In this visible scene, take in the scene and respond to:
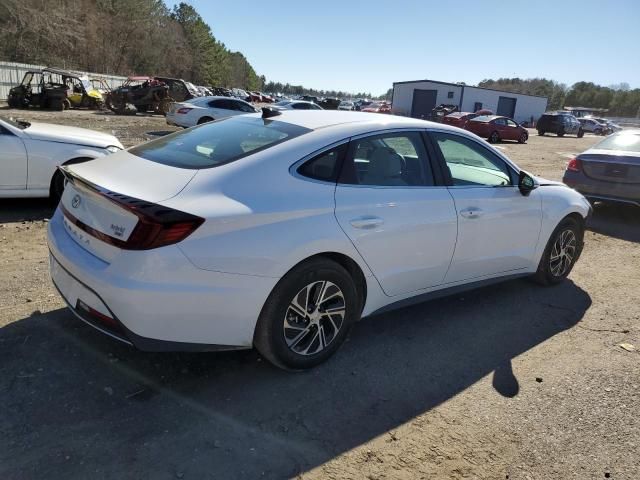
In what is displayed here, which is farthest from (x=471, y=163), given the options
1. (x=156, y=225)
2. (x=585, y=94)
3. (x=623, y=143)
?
(x=585, y=94)

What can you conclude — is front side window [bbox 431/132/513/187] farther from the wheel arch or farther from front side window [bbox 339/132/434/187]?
the wheel arch

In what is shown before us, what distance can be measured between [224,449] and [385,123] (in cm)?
238

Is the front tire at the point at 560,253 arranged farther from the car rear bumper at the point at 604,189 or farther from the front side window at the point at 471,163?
the car rear bumper at the point at 604,189

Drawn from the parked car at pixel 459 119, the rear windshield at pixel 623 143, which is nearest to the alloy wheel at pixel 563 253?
the rear windshield at pixel 623 143

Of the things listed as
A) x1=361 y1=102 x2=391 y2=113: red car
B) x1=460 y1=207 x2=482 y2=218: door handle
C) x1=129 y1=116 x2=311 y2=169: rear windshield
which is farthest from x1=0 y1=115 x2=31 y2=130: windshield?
x1=361 y1=102 x2=391 y2=113: red car

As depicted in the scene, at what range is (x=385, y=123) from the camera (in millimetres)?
3623

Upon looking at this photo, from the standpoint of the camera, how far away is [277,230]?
283 centimetres

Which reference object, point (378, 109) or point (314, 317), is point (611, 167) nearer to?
point (314, 317)

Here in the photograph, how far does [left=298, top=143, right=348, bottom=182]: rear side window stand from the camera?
3.11 metres

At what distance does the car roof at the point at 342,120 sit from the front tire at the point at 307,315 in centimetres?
102

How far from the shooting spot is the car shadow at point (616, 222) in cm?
772

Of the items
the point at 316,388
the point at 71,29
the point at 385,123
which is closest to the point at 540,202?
the point at 385,123

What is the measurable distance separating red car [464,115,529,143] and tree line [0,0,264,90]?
1244 inches

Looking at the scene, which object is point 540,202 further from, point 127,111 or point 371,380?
point 127,111
